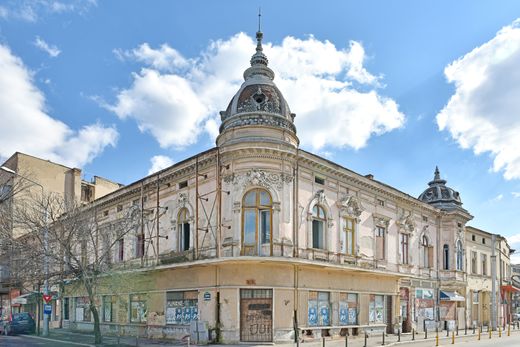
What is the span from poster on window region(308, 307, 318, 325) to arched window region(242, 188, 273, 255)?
4.16 m

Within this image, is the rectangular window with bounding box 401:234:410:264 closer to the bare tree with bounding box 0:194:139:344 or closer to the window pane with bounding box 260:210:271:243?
the window pane with bounding box 260:210:271:243

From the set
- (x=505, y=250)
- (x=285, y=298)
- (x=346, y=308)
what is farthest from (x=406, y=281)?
(x=505, y=250)

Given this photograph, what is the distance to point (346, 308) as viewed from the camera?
28078mm

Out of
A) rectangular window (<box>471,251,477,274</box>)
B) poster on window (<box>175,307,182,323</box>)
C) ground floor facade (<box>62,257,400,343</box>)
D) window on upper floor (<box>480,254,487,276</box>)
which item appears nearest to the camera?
ground floor facade (<box>62,257,400,343</box>)

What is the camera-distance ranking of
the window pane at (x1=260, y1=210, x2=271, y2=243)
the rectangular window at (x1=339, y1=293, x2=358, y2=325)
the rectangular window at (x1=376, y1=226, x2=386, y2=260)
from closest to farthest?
the window pane at (x1=260, y1=210, x2=271, y2=243)
the rectangular window at (x1=339, y1=293, x2=358, y2=325)
the rectangular window at (x1=376, y1=226, x2=386, y2=260)

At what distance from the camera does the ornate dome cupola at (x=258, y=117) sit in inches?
972

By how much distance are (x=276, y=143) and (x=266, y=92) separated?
10.1 feet

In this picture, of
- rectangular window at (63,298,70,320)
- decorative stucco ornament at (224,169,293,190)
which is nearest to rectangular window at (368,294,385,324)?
decorative stucco ornament at (224,169,293,190)

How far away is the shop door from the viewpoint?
23344mm

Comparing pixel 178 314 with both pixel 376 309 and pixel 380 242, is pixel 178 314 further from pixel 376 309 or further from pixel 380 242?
pixel 380 242

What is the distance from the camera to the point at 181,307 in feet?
85.8

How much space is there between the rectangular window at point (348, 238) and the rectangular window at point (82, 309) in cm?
1822

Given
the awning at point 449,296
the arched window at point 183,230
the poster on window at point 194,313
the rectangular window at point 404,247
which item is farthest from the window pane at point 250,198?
the awning at point 449,296

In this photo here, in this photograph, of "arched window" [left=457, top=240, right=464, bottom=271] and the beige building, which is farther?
the beige building
